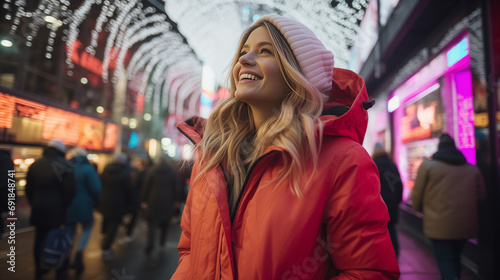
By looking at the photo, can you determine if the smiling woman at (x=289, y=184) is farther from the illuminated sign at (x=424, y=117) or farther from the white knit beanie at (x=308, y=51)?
the illuminated sign at (x=424, y=117)

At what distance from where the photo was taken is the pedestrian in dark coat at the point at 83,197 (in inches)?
163

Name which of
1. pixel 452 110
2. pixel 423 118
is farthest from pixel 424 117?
pixel 452 110

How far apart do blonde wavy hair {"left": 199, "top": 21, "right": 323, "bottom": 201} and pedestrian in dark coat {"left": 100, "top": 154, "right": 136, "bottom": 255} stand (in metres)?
4.31

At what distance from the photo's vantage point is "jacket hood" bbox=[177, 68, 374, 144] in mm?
1040

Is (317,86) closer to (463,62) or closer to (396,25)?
(463,62)

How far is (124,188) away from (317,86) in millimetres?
4879

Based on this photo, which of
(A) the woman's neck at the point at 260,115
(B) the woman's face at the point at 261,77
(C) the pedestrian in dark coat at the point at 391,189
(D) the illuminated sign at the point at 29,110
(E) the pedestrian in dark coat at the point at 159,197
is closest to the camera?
(B) the woman's face at the point at 261,77

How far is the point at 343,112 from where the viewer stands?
44.5 inches

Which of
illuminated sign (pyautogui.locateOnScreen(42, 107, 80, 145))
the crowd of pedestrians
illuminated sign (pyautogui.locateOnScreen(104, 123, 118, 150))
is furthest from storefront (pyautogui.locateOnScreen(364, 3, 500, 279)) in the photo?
illuminated sign (pyautogui.locateOnScreen(104, 123, 118, 150))

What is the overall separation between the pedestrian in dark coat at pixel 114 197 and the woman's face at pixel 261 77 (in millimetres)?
4613

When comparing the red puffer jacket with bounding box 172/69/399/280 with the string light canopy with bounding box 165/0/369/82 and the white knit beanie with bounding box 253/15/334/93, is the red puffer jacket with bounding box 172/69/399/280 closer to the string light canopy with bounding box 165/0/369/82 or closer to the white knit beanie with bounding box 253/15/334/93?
the white knit beanie with bounding box 253/15/334/93

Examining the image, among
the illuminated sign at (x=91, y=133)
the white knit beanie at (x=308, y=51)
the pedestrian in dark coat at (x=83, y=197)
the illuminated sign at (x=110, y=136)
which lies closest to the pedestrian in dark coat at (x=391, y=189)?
the white knit beanie at (x=308, y=51)

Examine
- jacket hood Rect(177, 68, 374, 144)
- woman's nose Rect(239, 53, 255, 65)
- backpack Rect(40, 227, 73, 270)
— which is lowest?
backpack Rect(40, 227, 73, 270)

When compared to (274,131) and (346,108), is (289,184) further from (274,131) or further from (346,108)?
(346,108)
